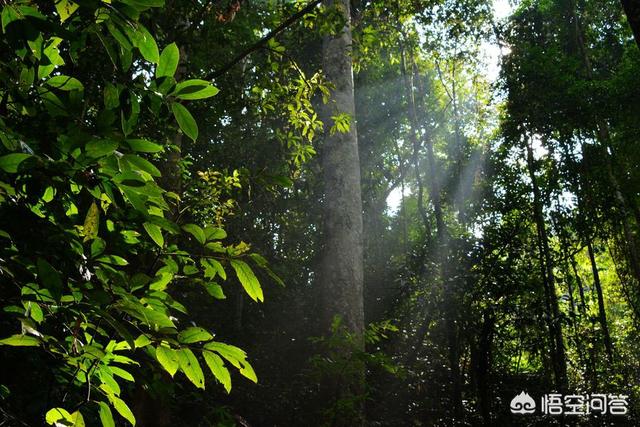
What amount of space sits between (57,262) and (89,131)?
0.97ft

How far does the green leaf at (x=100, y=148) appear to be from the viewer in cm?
83

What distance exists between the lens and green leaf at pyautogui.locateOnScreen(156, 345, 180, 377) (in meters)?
0.94

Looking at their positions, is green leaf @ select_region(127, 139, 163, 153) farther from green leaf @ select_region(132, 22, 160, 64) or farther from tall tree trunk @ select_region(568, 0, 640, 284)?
tall tree trunk @ select_region(568, 0, 640, 284)

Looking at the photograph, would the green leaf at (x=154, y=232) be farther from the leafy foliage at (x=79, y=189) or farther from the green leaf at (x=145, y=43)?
the green leaf at (x=145, y=43)

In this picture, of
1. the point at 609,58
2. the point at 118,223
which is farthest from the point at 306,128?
the point at 609,58

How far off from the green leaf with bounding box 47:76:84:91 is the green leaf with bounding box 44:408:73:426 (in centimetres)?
61

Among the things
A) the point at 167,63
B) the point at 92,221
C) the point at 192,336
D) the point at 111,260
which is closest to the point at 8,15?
the point at 167,63

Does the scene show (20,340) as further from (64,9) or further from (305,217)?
(305,217)

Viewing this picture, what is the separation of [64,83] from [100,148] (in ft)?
0.76

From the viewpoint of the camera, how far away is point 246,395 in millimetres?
8203
